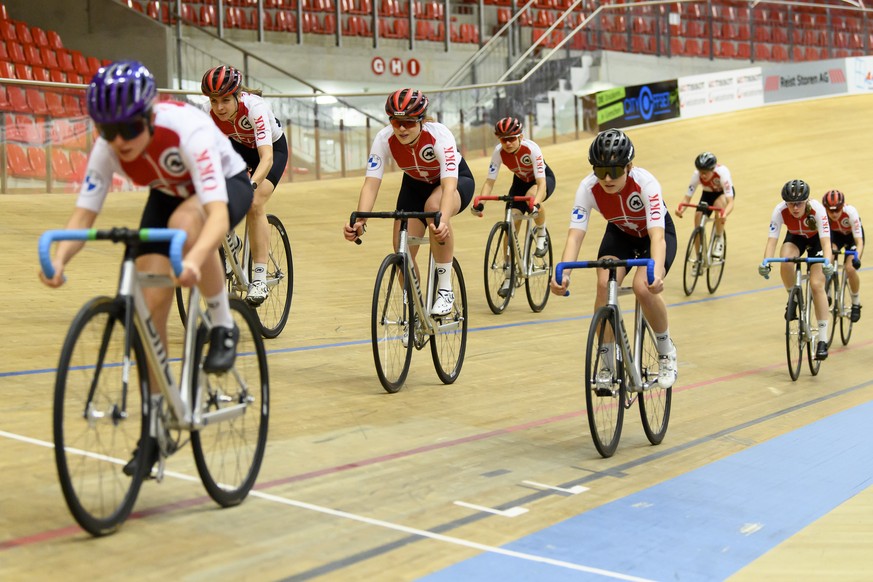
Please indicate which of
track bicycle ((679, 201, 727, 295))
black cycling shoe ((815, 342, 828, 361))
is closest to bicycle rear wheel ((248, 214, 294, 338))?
black cycling shoe ((815, 342, 828, 361))

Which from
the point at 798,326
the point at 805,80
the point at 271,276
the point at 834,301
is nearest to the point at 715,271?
the point at 834,301

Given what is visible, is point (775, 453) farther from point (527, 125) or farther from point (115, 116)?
point (527, 125)

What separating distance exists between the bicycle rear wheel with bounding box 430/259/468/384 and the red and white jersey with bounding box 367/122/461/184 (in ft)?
1.81

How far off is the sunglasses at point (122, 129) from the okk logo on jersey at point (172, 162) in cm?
13

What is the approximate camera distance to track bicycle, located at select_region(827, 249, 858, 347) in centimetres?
885

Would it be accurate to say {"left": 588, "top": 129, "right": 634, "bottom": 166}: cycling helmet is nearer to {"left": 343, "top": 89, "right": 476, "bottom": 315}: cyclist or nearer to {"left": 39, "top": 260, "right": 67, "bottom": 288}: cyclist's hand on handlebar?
{"left": 343, "top": 89, "right": 476, "bottom": 315}: cyclist

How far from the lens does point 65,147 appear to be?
37.7 ft

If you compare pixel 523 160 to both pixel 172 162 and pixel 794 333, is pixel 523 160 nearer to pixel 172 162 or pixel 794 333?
pixel 794 333

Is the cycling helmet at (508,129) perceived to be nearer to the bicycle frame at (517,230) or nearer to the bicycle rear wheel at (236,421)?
the bicycle frame at (517,230)

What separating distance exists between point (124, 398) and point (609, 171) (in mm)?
2572

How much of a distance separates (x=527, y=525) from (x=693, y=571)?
24.1 inches

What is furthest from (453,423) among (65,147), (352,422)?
(65,147)

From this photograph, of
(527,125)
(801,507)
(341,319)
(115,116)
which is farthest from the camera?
(527,125)

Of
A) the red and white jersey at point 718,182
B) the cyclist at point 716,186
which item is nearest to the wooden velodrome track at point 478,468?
the cyclist at point 716,186
